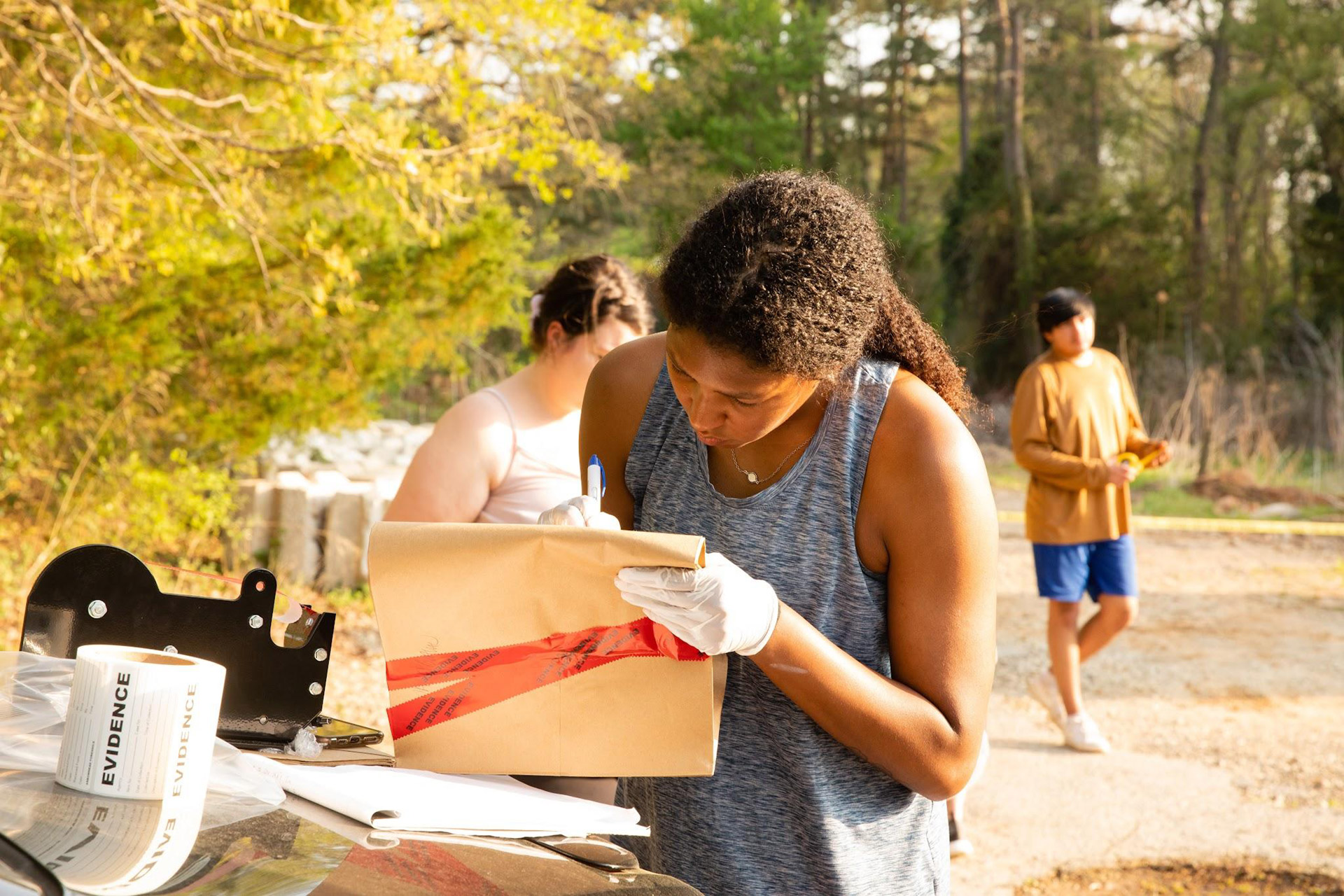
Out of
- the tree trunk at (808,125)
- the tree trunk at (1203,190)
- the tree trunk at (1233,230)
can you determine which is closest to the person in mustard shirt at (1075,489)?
the tree trunk at (1203,190)

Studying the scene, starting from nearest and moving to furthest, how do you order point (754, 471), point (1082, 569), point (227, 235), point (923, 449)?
1. point (923, 449)
2. point (754, 471)
3. point (1082, 569)
4. point (227, 235)

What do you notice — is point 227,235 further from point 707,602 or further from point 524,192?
point 524,192

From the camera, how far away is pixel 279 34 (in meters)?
4.58

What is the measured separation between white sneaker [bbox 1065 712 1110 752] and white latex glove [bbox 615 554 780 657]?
409cm

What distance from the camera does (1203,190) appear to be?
750 inches

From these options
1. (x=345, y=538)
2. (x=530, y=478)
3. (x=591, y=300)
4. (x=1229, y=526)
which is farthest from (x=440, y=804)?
(x=1229, y=526)

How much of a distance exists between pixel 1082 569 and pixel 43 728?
4369 millimetres

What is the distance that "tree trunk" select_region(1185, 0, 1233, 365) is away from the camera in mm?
18578

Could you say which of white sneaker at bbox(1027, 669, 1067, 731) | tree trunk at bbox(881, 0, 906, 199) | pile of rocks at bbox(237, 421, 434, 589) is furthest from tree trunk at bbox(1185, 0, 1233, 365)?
pile of rocks at bbox(237, 421, 434, 589)

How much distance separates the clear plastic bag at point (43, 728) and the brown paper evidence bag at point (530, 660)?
0.18 meters

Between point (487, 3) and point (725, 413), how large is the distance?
4.43 meters

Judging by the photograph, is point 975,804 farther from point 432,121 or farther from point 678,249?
point 432,121

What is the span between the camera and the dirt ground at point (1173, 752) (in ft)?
12.7

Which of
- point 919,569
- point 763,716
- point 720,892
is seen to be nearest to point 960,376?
point 919,569
